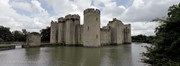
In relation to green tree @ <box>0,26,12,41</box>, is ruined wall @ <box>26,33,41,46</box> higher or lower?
lower

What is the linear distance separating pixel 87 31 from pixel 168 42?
1073 inches

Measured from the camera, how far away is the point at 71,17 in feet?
141

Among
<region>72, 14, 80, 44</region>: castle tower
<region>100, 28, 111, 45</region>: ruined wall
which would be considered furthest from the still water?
<region>100, 28, 111, 45</region>: ruined wall

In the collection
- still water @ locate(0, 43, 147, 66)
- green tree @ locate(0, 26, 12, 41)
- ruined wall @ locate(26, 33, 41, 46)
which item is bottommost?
still water @ locate(0, 43, 147, 66)

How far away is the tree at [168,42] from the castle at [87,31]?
26.3 meters

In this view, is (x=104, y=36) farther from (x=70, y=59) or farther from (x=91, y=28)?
(x=70, y=59)

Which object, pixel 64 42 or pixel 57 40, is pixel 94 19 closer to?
pixel 64 42

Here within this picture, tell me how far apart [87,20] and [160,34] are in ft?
89.3

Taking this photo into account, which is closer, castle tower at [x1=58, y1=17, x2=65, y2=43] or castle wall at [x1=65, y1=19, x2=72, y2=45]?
castle wall at [x1=65, y1=19, x2=72, y2=45]

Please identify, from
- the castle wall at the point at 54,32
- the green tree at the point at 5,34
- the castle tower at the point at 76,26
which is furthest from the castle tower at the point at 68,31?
the green tree at the point at 5,34

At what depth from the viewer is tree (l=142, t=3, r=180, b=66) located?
19.6ft

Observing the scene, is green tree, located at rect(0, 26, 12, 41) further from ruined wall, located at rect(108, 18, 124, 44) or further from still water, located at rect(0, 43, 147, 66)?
still water, located at rect(0, 43, 147, 66)

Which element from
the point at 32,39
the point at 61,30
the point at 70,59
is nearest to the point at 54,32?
the point at 61,30

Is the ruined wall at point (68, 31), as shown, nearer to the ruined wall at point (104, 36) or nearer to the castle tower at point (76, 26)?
the castle tower at point (76, 26)
